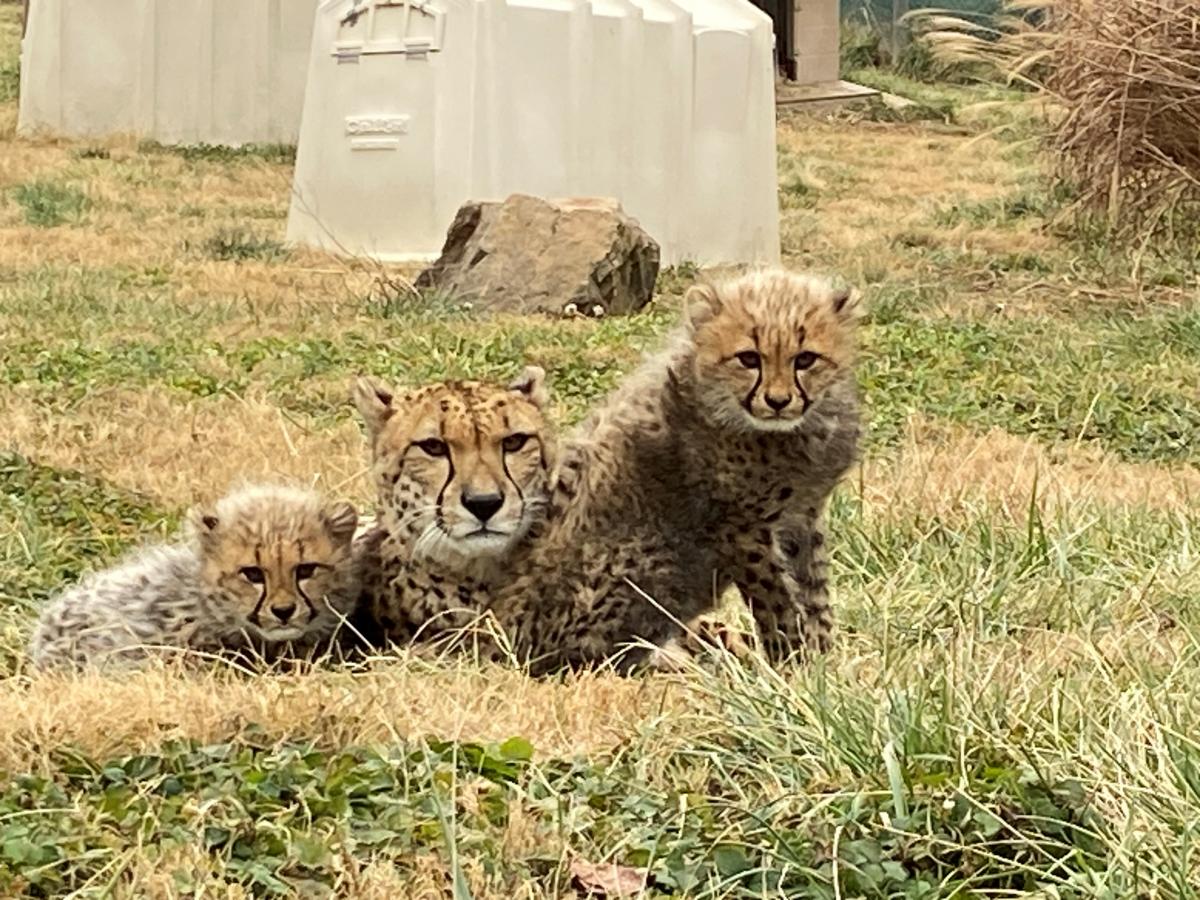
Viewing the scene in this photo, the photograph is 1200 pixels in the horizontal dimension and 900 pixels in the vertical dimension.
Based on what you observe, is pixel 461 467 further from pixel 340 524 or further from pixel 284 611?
pixel 284 611

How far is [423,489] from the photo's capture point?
14.4 ft

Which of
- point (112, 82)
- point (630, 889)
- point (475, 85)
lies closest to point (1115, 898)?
point (630, 889)

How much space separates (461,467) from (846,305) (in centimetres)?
91

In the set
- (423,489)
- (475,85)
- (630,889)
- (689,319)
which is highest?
(475,85)

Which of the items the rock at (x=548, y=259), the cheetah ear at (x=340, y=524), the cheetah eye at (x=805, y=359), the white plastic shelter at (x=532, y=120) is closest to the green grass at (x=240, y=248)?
the white plastic shelter at (x=532, y=120)

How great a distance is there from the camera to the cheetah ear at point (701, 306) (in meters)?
4.52

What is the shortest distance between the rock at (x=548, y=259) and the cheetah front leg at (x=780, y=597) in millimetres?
6789

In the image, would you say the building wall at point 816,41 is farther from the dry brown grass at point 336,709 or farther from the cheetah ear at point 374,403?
the dry brown grass at point 336,709

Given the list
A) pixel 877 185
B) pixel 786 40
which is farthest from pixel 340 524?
pixel 786 40

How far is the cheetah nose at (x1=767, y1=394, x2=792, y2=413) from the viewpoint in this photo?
4379 mm

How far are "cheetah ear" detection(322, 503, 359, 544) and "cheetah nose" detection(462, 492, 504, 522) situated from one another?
0.43 metres

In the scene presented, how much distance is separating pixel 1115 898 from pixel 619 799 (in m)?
0.84

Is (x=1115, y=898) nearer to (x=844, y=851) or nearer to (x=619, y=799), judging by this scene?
(x=844, y=851)

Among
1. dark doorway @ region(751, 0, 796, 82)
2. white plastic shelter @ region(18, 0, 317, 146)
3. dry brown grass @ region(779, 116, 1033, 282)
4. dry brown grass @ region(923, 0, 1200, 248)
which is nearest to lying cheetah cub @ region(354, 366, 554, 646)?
dry brown grass @ region(923, 0, 1200, 248)
